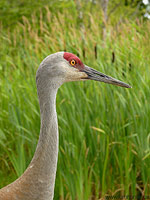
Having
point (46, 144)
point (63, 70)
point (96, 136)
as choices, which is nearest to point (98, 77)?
point (63, 70)

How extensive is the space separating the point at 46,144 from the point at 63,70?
0.42 metres

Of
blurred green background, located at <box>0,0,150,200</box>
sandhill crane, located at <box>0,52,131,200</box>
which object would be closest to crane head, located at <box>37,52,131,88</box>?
sandhill crane, located at <box>0,52,131,200</box>

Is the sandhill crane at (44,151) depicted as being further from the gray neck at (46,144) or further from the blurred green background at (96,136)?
the blurred green background at (96,136)

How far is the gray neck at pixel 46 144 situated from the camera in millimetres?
1804

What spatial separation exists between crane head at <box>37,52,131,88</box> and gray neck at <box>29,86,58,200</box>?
0.08m

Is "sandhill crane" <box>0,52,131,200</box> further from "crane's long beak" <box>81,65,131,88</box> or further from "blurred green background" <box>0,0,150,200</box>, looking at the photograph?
"blurred green background" <box>0,0,150,200</box>

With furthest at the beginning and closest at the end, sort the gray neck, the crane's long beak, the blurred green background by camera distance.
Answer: the blurred green background
the crane's long beak
the gray neck

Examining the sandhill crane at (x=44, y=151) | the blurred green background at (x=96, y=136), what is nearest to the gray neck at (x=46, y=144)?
the sandhill crane at (x=44, y=151)

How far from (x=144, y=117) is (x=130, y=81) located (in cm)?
36

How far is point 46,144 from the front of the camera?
182 cm

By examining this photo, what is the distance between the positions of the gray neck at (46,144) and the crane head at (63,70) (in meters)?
0.08

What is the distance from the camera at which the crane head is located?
1833mm

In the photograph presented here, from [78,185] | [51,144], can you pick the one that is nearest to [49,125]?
[51,144]

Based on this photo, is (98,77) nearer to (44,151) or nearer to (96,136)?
(44,151)
